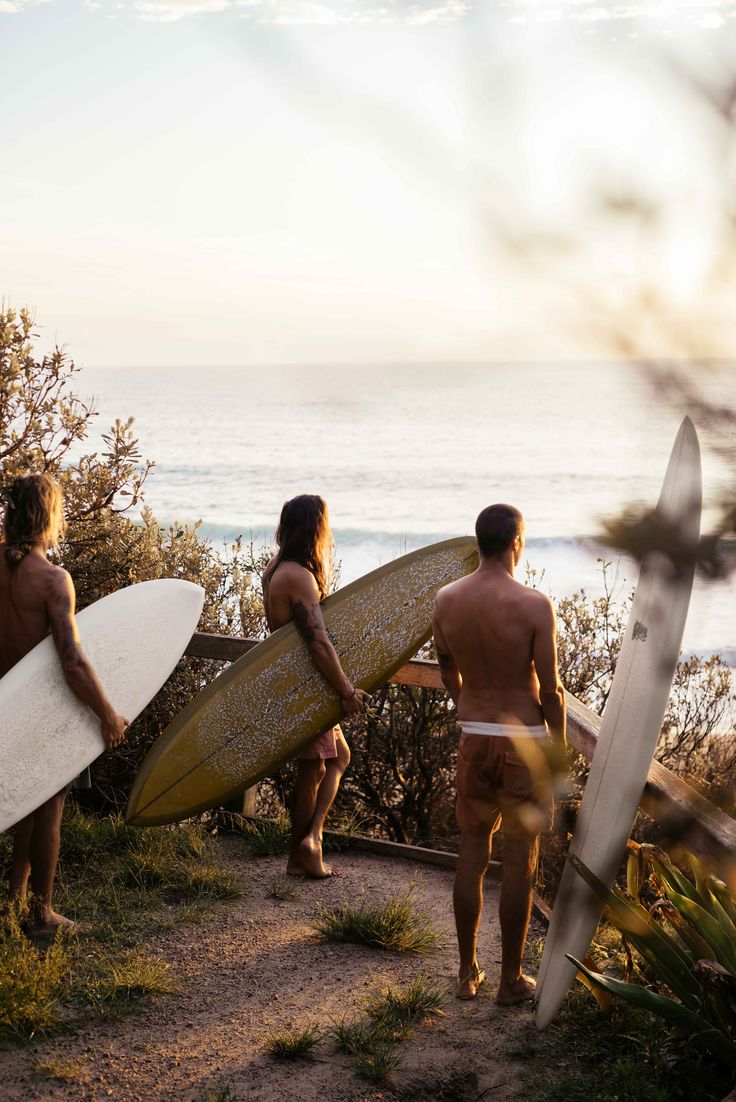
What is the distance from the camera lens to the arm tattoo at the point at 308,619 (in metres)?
4.82

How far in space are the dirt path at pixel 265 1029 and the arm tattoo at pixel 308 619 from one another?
1.30 m

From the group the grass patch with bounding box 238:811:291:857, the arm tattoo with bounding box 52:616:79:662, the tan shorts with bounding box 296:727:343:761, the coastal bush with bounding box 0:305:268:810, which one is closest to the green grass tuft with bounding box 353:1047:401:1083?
the tan shorts with bounding box 296:727:343:761

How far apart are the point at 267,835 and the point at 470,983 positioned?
185 centimetres

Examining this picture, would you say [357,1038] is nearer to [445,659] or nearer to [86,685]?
[445,659]

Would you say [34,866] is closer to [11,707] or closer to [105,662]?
[11,707]

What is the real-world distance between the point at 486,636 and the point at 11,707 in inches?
82.3

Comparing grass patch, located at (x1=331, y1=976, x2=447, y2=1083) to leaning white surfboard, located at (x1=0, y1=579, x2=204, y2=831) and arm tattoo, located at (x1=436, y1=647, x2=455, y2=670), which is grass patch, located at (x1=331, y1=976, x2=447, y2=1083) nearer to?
arm tattoo, located at (x1=436, y1=647, x2=455, y2=670)

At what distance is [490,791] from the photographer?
12.6 feet

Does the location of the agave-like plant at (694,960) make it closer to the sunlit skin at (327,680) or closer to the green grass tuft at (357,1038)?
the green grass tuft at (357,1038)

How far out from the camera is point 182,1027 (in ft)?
11.9

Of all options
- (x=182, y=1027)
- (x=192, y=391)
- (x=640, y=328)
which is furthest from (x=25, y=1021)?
(x=192, y=391)

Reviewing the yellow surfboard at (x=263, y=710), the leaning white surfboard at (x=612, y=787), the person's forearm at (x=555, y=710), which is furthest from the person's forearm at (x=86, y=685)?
the leaning white surfboard at (x=612, y=787)

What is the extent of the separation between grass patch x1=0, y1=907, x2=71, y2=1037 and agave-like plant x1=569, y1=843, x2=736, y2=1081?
1.90m

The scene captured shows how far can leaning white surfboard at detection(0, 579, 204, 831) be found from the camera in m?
4.21
